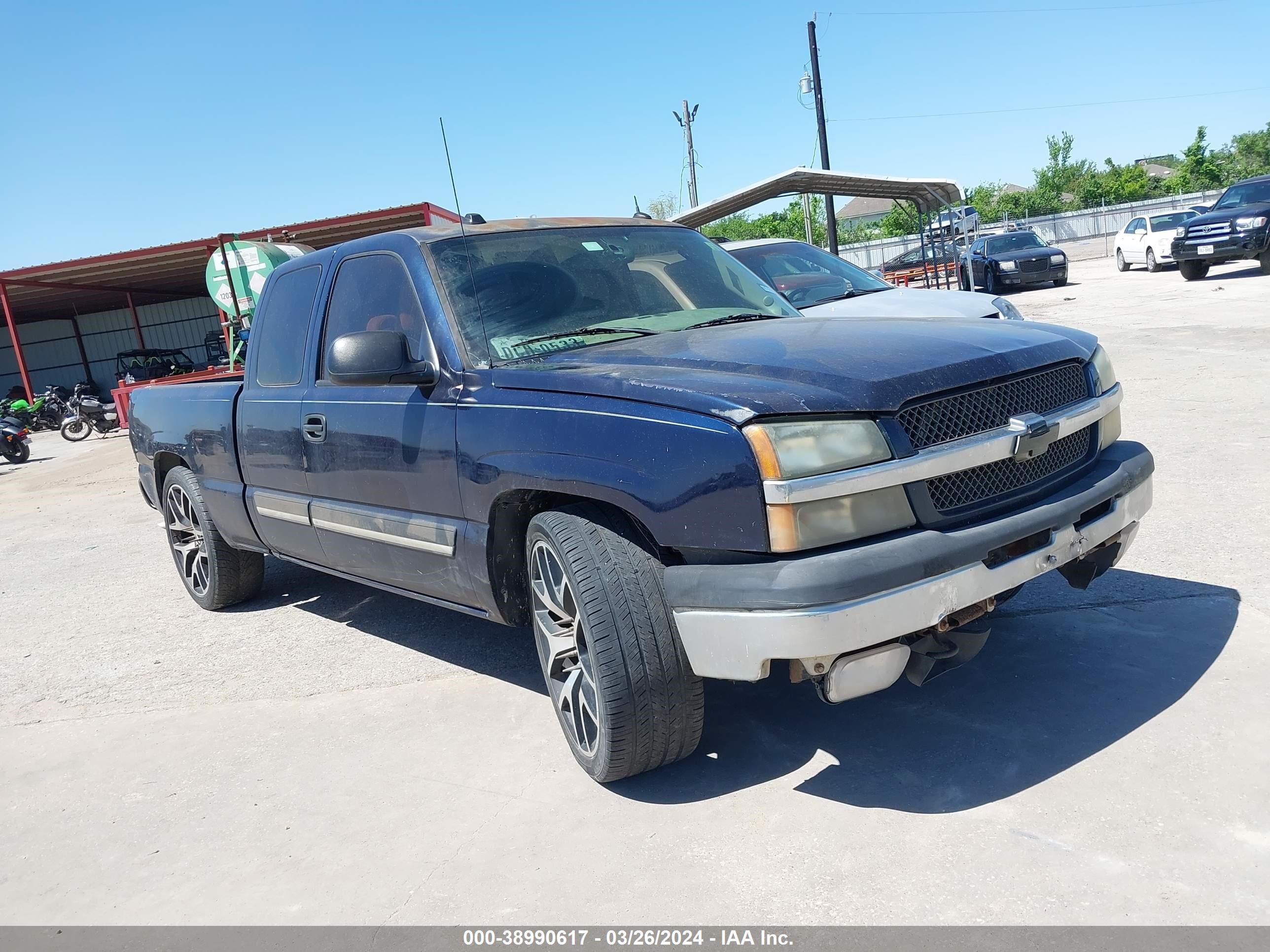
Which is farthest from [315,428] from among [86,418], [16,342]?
[16,342]

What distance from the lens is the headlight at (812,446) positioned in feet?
8.70

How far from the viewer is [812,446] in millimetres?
2695

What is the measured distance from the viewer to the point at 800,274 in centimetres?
883

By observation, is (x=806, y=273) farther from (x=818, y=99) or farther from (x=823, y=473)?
(x=818, y=99)

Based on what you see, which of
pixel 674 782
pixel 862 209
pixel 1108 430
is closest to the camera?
pixel 674 782

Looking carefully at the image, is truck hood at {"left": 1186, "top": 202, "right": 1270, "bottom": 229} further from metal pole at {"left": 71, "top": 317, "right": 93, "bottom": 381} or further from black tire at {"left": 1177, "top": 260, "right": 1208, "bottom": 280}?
metal pole at {"left": 71, "top": 317, "right": 93, "bottom": 381}

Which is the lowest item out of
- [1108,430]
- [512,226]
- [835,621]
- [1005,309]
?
[835,621]

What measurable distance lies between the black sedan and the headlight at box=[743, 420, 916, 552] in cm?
2098

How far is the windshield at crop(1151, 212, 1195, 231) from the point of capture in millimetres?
23703

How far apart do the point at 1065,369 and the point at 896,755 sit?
1392 mm

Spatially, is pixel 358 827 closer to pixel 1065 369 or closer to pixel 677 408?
pixel 677 408

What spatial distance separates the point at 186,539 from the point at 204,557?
0.30 m

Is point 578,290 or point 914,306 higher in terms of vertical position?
point 578,290

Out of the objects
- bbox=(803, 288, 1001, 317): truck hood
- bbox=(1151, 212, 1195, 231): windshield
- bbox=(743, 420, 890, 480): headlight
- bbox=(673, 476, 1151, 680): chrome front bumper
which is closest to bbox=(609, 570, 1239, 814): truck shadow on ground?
bbox=(673, 476, 1151, 680): chrome front bumper
